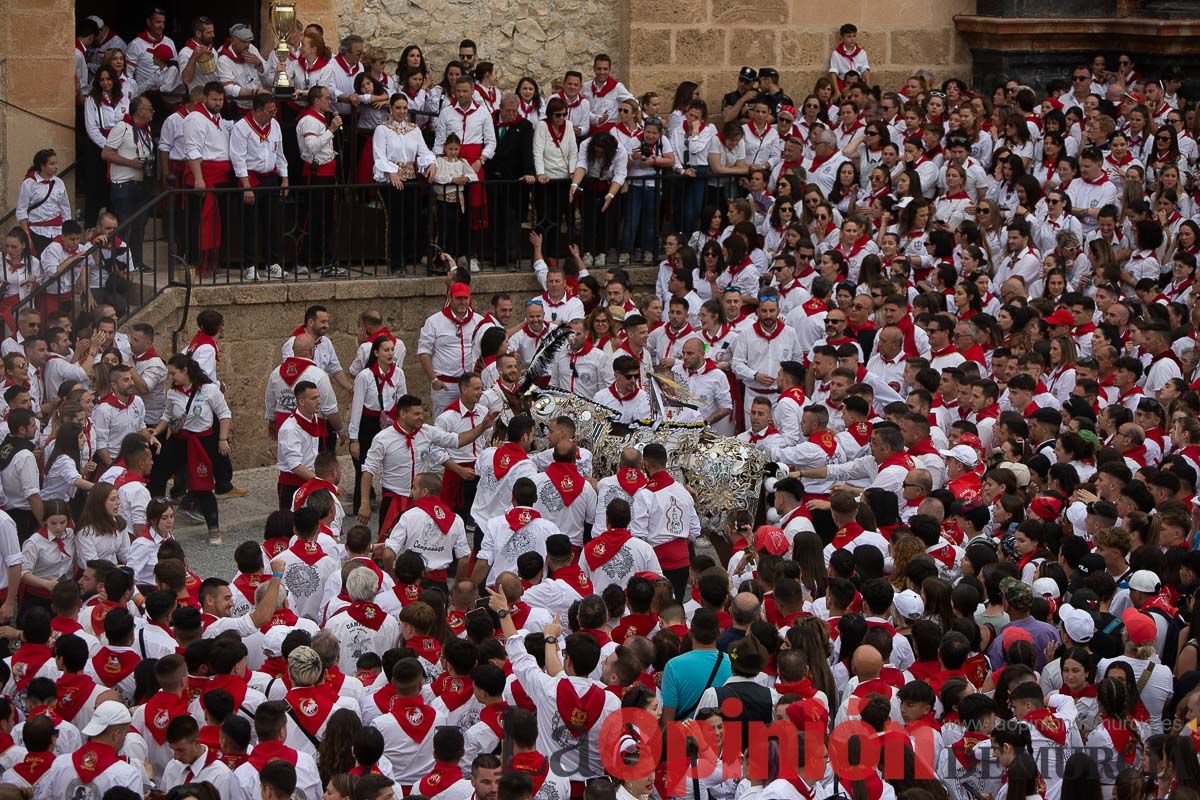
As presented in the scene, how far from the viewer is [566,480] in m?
12.3

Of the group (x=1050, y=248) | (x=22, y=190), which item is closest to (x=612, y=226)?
(x=1050, y=248)

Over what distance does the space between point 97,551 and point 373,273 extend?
619cm

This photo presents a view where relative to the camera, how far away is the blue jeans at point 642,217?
60.3 feet

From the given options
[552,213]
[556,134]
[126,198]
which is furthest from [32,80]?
[552,213]

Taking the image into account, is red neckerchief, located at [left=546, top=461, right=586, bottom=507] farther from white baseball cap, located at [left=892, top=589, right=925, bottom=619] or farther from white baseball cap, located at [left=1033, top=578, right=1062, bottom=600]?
white baseball cap, located at [left=1033, top=578, right=1062, bottom=600]

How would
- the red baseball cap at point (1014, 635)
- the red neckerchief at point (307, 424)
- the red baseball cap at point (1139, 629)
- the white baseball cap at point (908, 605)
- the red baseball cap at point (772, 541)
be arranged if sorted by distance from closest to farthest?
1. the red baseball cap at point (1139, 629)
2. the red baseball cap at point (1014, 635)
3. the white baseball cap at point (908, 605)
4. the red baseball cap at point (772, 541)
5. the red neckerchief at point (307, 424)

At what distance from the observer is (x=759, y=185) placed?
1847cm

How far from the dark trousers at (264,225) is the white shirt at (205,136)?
1.64 ft

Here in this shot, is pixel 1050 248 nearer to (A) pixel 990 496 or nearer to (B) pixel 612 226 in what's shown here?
(B) pixel 612 226

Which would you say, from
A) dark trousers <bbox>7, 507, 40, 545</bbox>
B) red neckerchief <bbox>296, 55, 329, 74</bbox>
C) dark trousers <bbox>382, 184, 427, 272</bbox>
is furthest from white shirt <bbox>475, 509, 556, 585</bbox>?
red neckerchief <bbox>296, 55, 329, 74</bbox>

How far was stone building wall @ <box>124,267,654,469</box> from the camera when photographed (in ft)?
52.3

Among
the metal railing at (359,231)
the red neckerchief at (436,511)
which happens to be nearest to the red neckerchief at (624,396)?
the red neckerchief at (436,511)

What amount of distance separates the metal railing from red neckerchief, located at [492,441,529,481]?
14.6 feet

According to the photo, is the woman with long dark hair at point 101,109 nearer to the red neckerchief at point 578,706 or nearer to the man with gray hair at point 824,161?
the man with gray hair at point 824,161
